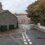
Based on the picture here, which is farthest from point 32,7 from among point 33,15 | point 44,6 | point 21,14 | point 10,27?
point 21,14

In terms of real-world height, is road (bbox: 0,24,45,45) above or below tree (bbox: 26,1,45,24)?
below

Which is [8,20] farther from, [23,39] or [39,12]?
[23,39]

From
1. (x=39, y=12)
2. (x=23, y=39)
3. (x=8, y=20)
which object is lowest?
(x=23, y=39)

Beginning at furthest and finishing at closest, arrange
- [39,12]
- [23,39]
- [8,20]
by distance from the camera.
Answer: [8,20], [39,12], [23,39]

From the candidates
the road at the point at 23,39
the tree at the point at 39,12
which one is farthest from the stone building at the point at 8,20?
the road at the point at 23,39

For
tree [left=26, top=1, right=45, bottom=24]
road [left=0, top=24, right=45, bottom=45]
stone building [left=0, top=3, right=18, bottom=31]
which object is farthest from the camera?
stone building [left=0, top=3, right=18, bottom=31]

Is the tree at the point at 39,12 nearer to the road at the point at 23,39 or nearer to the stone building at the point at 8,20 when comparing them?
the stone building at the point at 8,20

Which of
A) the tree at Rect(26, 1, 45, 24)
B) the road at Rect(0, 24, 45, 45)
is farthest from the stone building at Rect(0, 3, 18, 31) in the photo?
the road at Rect(0, 24, 45, 45)

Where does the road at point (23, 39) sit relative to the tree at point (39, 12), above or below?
below

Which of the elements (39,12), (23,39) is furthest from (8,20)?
(23,39)

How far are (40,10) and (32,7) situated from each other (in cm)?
514

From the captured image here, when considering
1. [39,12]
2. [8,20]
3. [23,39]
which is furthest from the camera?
[8,20]

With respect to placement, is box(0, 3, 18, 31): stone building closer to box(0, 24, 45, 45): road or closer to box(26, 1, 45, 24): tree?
box(26, 1, 45, 24): tree

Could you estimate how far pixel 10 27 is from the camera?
3988 cm
